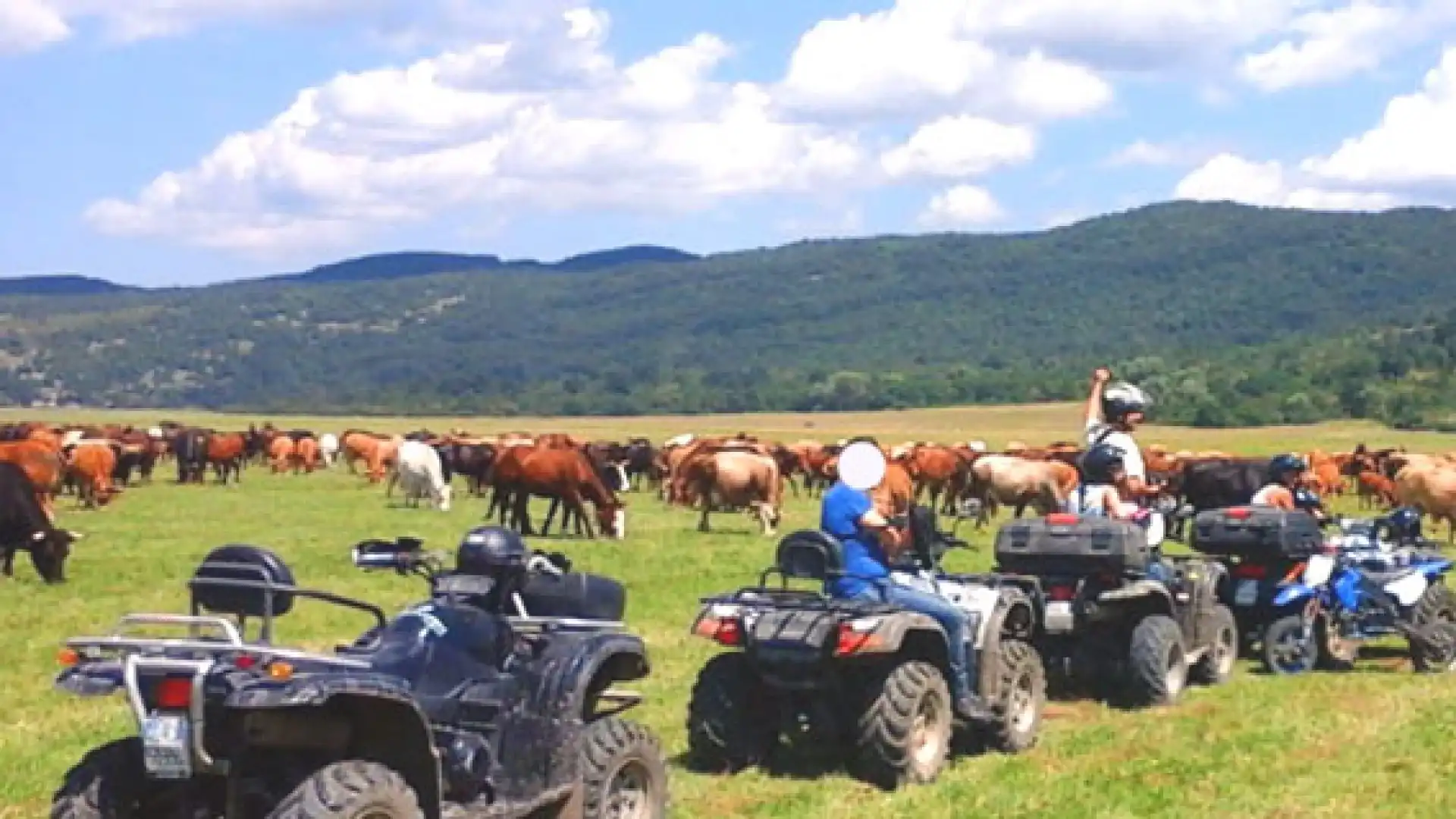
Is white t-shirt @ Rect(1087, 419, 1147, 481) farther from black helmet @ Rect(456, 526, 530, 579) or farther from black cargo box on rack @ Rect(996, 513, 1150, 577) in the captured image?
black helmet @ Rect(456, 526, 530, 579)

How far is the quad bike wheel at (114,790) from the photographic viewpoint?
7.12 metres

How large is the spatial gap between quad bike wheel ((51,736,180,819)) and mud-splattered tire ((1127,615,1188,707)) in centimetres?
756

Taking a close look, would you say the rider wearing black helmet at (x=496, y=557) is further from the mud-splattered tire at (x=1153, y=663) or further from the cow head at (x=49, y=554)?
the cow head at (x=49, y=554)

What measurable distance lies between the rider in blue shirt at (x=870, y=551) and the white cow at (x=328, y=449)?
4662cm

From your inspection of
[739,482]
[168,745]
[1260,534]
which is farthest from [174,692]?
[739,482]

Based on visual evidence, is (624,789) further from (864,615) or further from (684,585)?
(684,585)

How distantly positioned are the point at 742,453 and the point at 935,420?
9452 centimetres

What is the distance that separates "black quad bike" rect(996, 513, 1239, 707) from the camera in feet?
41.9

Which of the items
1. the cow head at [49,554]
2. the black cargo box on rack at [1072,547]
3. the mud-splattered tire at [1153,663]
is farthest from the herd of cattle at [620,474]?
the black cargo box on rack at [1072,547]

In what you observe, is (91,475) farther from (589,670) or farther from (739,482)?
(589,670)

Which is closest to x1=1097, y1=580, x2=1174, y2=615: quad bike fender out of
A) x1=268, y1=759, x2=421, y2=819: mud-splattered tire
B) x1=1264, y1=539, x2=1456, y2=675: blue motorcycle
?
x1=1264, y1=539, x2=1456, y2=675: blue motorcycle

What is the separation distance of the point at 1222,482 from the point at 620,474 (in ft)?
35.6

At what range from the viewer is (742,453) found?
33.2 metres

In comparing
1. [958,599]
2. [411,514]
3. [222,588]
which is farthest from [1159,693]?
[411,514]
